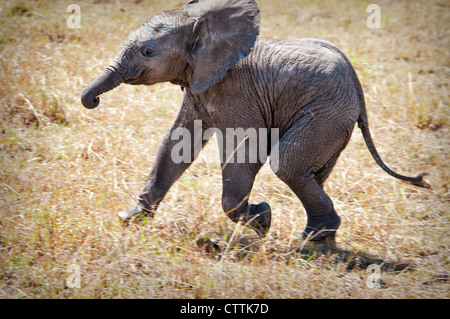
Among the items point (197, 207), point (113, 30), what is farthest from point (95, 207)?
point (113, 30)

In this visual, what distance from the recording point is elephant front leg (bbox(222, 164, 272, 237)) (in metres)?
4.67

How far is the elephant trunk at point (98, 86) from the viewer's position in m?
4.31

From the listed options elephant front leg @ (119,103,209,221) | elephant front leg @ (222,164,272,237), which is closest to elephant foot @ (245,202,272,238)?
elephant front leg @ (222,164,272,237)

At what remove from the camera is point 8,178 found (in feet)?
18.0

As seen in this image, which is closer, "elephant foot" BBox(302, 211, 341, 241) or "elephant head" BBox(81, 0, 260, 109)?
"elephant head" BBox(81, 0, 260, 109)

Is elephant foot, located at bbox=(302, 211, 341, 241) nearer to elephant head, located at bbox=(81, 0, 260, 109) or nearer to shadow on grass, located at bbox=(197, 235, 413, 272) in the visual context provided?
shadow on grass, located at bbox=(197, 235, 413, 272)

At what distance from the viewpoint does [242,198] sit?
15.4 feet

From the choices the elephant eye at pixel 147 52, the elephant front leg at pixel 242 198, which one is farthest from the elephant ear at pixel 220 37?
the elephant front leg at pixel 242 198

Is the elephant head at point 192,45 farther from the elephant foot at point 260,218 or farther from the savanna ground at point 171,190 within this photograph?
the savanna ground at point 171,190

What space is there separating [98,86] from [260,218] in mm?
1758

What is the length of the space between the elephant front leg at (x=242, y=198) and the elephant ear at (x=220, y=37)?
756mm

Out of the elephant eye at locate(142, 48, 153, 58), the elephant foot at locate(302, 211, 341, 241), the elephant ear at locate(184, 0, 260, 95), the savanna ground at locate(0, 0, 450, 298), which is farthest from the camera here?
the elephant foot at locate(302, 211, 341, 241)

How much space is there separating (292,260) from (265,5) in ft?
24.7

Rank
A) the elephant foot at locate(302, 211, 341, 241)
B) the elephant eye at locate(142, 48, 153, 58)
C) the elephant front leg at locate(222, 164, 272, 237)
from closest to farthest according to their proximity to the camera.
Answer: the elephant eye at locate(142, 48, 153, 58), the elephant front leg at locate(222, 164, 272, 237), the elephant foot at locate(302, 211, 341, 241)
